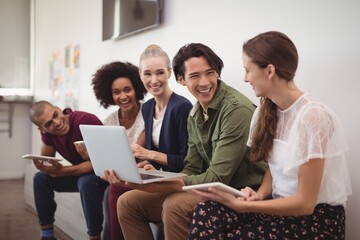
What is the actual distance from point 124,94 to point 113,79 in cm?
14

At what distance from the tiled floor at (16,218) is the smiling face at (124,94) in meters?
1.11

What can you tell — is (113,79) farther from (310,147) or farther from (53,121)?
(310,147)

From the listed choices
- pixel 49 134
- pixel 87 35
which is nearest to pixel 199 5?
pixel 49 134

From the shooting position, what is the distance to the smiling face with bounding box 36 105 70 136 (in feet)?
8.25

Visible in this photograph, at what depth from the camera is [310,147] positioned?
1280 millimetres

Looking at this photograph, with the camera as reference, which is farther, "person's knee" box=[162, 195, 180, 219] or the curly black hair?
the curly black hair

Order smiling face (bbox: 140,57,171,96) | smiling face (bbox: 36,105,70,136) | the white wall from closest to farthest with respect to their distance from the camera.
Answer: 1. the white wall
2. smiling face (bbox: 140,57,171,96)
3. smiling face (bbox: 36,105,70,136)

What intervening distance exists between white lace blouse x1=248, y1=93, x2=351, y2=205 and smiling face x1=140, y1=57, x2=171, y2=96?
835mm

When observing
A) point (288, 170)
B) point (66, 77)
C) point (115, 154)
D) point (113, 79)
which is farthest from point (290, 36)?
point (66, 77)

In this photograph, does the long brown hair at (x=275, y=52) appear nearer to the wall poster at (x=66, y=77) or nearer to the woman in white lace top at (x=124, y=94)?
the woman in white lace top at (x=124, y=94)

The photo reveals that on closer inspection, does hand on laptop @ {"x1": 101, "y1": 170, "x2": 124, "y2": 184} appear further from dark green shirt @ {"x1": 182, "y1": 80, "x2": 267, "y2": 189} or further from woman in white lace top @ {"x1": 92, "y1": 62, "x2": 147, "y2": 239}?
woman in white lace top @ {"x1": 92, "y1": 62, "x2": 147, "y2": 239}

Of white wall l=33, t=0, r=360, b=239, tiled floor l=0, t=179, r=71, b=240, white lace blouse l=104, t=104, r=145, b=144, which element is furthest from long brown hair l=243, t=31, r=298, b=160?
tiled floor l=0, t=179, r=71, b=240

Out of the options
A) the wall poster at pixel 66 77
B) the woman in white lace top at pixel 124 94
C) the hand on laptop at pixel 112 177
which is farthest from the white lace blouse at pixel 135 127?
the wall poster at pixel 66 77

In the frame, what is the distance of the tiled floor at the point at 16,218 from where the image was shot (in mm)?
3025
